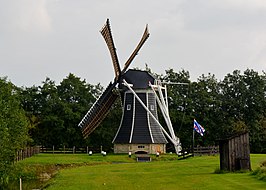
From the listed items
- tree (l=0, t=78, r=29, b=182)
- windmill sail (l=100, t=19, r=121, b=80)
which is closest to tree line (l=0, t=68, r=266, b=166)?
windmill sail (l=100, t=19, r=121, b=80)

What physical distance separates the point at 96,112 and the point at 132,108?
3.59 metres

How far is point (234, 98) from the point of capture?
59438mm

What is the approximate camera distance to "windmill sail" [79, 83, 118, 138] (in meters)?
42.2

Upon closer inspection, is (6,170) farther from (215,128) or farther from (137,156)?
(215,128)

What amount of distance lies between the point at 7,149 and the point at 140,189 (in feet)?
46.4

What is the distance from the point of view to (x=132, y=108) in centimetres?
4375

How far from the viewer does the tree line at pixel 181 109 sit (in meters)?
56.8

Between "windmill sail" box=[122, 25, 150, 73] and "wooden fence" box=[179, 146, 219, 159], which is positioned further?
"windmill sail" box=[122, 25, 150, 73]

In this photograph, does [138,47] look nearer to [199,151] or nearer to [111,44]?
[111,44]

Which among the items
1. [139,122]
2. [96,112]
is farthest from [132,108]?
[96,112]

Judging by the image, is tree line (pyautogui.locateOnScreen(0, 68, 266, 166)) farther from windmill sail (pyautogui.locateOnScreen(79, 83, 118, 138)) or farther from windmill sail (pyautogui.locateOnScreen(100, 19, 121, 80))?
windmill sail (pyautogui.locateOnScreen(100, 19, 121, 80))

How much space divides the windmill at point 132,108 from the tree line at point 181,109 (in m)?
12.2

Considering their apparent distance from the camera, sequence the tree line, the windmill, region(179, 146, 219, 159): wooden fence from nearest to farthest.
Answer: region(179, 146, 219, 159): wooden fence, the windmill, the tree line

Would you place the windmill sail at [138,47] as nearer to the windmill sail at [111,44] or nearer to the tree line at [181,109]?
the windmill sail at [111,44]
